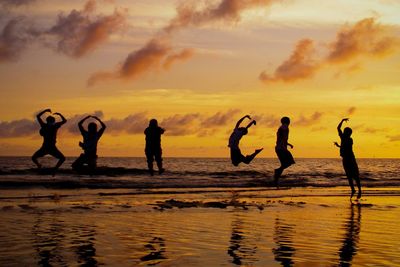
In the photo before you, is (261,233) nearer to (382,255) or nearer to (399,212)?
(382,255)

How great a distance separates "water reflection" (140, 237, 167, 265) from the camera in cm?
853

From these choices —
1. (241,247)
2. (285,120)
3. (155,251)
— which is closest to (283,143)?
(285,120)

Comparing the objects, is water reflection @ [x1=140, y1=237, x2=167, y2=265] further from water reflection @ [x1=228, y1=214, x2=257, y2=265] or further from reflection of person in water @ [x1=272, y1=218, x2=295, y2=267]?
reflection of person in water @ [x1=272, y1=218, x2=295, y2=267]

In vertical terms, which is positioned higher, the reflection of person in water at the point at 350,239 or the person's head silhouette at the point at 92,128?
the person's head silhouette at the point at 92,128

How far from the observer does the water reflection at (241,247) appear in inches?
344

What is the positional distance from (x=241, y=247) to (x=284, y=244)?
82cm

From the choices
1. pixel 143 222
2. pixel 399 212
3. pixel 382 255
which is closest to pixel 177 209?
pixel 143 222

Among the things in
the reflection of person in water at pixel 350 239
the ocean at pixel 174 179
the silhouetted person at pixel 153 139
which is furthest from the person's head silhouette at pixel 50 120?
the reflection of person in water at pixel 350 239

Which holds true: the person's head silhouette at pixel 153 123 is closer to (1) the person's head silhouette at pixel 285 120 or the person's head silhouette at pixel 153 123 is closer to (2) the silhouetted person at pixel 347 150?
(1) the person's head silhouette at pixel 285 120

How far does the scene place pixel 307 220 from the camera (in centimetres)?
1366

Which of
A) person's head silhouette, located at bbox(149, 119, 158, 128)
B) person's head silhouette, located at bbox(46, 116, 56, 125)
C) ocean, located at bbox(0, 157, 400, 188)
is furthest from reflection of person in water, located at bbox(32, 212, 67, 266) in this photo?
ocean, located at bbox(0, 157, 400, 188)

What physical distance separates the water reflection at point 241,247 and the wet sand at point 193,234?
1 cm

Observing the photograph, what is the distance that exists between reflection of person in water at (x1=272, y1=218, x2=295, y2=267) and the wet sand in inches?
0.6

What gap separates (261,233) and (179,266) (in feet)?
11.3
